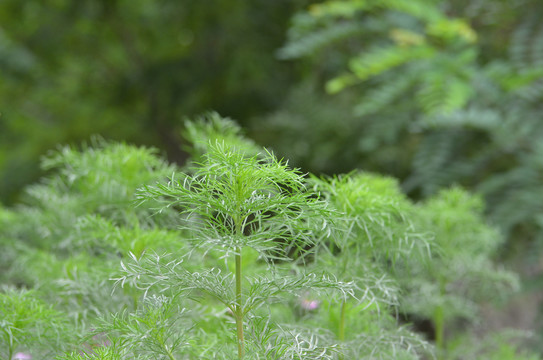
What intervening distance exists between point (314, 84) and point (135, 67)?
85 centimetres

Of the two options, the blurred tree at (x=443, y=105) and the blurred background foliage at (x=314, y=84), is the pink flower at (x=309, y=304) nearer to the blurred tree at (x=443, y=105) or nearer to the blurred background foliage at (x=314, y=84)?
the blurred background foliage at (x=314, y=84)

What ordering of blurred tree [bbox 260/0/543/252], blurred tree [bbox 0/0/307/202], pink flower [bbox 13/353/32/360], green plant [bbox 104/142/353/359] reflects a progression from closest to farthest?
green plant [bbox 104/142/353/359] < pink flower [bbox 13/353/32/360] < blurred tree [bbox 260/0/543/252] < blurred tree [bbox 0/0/307/202]

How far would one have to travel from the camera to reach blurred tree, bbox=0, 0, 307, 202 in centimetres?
215

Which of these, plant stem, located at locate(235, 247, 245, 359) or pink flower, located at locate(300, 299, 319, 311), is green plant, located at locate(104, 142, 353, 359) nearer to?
plant stem, located at locate(235, 247, 245, 359)

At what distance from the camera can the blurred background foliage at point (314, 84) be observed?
131 centimetres

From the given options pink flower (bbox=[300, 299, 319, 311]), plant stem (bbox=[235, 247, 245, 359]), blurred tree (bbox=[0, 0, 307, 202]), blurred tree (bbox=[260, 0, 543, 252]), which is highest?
blurred tree (bbox=[0, 0, 307, 202])

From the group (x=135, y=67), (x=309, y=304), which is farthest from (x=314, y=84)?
(x=309, y=304)

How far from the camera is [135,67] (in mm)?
2377

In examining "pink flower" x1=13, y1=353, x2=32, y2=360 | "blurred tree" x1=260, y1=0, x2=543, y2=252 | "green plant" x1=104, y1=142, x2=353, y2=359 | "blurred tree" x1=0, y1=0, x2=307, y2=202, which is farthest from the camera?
"blurred tree" x1=0, y1=0, x2=307, y2=202

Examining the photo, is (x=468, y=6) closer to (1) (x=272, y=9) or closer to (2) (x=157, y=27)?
(1) (x=272, y=9)

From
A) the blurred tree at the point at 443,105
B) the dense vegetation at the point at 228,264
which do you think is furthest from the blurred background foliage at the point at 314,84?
the dense vegetation at the point at 228,264

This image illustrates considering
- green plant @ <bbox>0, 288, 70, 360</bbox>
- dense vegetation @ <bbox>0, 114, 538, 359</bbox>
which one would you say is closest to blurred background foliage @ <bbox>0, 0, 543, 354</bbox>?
dense vegetation @ <bbox>0, 114, 538, 359</bbox>

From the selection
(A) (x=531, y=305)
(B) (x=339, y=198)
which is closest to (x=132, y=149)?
(B) (x=339, y=198)

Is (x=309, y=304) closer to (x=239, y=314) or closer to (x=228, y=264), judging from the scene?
(x=228, y=264)
